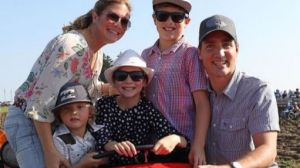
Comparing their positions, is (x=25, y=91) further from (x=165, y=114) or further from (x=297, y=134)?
(x=297, y=134)

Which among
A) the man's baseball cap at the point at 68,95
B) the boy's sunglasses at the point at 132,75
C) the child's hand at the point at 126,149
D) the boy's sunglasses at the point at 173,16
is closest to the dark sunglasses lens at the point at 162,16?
the boy's sunglasses at the point at 173,16

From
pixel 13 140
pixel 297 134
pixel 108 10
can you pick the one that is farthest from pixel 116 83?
pixel 297 134

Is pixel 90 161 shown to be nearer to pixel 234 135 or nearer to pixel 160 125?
pixel 160 125

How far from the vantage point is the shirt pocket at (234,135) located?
3820 millimetres

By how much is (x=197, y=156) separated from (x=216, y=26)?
1.01 m

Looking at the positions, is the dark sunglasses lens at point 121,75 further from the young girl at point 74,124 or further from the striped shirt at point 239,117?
the striped shirt at point 239,117

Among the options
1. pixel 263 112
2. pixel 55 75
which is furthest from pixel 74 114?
pixel 263 112

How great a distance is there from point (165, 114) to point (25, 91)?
120 centimetres

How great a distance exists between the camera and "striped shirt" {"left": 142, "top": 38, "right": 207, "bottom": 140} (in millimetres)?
4071

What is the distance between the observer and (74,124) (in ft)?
13.2

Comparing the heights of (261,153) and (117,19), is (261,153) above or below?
below

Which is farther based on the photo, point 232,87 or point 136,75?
point 136,75

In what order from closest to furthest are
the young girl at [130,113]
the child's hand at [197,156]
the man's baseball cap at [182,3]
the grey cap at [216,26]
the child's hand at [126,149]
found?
the child's hand at [126,149] → the child's hand at [197,156] → the grey cap at [216,26] → the young girl at [130,113] → the man's baseball cap at [182,3]

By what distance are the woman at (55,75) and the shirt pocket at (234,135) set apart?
124 centimetres
